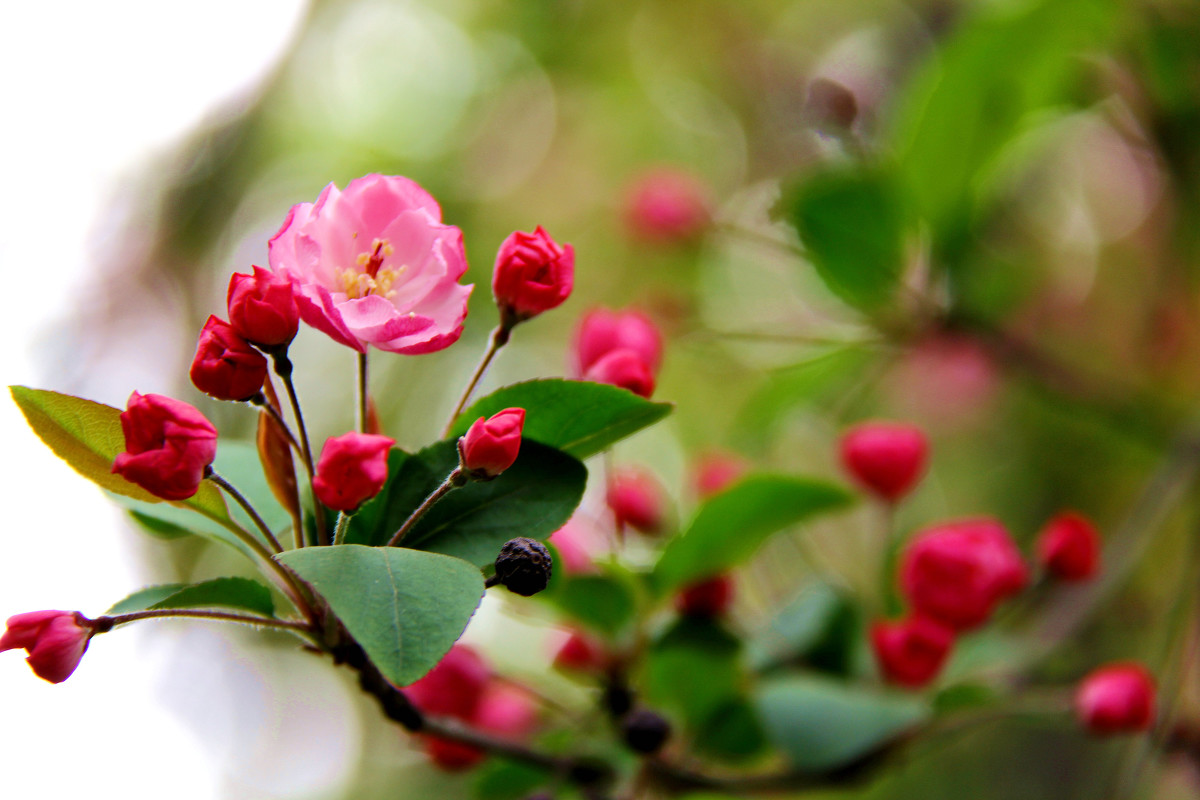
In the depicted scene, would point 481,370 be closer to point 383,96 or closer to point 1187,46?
point 1187,46

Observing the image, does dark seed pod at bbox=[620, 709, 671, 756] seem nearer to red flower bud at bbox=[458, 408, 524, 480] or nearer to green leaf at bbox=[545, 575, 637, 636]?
green leaf at bbox=[545, 575, 637, 636]

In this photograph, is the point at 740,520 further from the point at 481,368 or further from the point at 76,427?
the point at 76,427

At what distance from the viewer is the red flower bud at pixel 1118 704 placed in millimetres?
1117

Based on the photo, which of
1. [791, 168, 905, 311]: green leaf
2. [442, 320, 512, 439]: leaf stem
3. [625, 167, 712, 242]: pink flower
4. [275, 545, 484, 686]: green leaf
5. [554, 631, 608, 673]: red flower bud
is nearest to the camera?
[275, 545, 484, 686]: green leaf

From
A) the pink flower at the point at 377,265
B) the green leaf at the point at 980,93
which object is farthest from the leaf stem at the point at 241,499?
the green leaf at the point at 980,93

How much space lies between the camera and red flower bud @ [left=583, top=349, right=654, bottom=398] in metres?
0.87

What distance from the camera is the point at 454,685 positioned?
1159mm

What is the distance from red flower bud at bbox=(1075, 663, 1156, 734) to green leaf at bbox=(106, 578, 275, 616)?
Result: 37.5 inches

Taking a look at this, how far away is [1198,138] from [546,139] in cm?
262

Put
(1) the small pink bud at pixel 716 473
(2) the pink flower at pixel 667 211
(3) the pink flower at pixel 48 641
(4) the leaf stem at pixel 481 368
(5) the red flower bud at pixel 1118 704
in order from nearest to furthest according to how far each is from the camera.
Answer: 1. (3) the pink flower at pixel 48 641
2. (4) the leaf stem at pixel 481 368
3. (5) the red flower bud at pixel 1118 704
4. (1) the small pink bud at pixel 716 473
5. (2) the pink flower at pixel 667 211

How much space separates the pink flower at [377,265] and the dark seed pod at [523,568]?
0.17 meters

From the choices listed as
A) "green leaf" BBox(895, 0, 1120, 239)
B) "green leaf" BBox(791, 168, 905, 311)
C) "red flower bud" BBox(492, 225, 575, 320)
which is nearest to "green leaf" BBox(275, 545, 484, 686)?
"red flower bud" BBox(492, 225, 575, 320)

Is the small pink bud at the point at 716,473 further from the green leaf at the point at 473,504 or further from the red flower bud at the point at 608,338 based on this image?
the green leaf at the point at 473,504

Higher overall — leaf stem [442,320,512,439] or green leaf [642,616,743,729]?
leaf stem [442,320,512,439]
